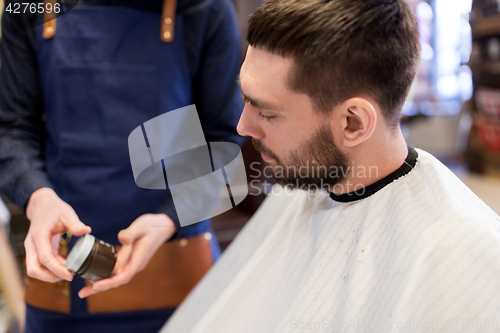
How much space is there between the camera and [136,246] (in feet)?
3.10

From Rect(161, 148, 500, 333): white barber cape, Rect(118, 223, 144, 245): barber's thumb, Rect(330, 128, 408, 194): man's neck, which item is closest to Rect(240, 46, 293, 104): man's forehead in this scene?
Rect(330, 128, 408, 194): man's neck

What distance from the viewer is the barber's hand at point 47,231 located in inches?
30.6

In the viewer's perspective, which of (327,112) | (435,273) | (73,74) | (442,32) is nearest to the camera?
(435,273)

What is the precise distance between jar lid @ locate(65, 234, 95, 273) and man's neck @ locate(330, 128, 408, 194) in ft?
1.98

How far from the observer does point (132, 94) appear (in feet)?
3.19

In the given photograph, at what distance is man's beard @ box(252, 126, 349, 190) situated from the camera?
857 millimetres

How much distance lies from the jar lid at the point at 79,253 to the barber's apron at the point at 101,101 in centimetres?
14

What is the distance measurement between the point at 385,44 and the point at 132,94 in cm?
63

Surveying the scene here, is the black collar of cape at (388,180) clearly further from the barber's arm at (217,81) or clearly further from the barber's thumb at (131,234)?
the barber's thumb at (131,234)

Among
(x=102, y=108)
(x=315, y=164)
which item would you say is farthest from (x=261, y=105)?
(x=102, y=108)

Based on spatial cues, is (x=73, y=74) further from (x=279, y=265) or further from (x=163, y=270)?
(x=279, y=265)

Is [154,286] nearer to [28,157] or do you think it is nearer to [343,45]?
[28,157]

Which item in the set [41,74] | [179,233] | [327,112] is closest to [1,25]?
[41,74]

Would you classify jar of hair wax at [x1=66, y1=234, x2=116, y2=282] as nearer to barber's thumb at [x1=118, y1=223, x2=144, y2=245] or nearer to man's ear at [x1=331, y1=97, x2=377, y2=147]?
barber's thumb at [x1=118, y1=223, x2=144, y2=245]
